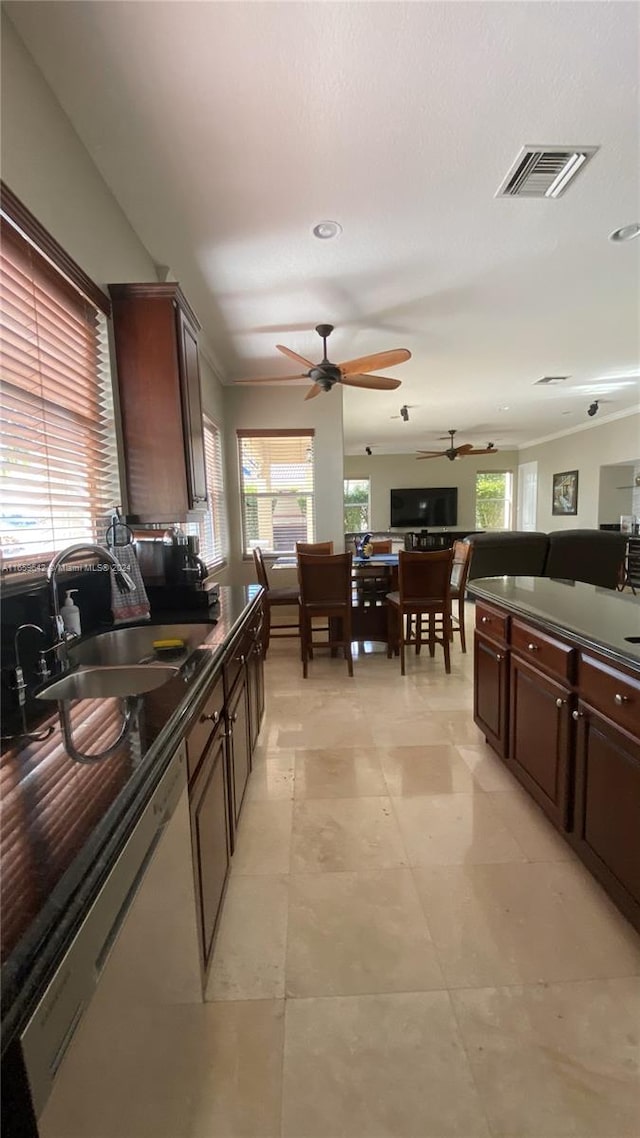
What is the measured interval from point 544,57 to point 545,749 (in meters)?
2.46

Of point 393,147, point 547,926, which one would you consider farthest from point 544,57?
Answer: point 547,926

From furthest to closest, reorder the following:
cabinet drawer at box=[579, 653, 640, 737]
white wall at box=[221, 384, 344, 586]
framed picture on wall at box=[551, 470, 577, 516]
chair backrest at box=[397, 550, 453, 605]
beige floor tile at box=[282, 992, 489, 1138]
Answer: framed picture on wall at box=[551, 470, 577, 516], white wall at box=[221, 384, 344, 586], chair backrest at box=[397, 550, 453, 605], cabinet drawer at box=[579, 653, 640, 737], beige floor tile at box=[282, 992, 489, 1138]

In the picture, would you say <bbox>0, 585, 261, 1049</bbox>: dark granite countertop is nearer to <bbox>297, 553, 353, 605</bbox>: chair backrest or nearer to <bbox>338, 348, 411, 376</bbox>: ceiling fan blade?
<bbox>297, 553, 353, 605</bbox>: chair backrest

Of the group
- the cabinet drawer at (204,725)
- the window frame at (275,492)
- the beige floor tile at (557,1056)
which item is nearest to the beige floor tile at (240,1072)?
the beige floor tile at (557,1056)

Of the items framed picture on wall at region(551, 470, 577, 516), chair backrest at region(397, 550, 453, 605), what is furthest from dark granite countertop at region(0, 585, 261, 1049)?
framed picture on wall at region(551, 470, 577, 516)

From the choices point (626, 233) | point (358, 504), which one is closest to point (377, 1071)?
point (626, 233)

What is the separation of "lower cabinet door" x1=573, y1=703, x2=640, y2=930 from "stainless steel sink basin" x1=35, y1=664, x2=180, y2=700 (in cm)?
134

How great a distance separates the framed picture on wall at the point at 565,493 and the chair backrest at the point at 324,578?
6879mm

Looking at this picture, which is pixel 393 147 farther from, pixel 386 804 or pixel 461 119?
pixel 386 804

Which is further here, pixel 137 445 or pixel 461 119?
pixel 137 445

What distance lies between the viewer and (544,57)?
1562 mm

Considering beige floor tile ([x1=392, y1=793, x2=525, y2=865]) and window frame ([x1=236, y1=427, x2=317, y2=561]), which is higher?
window frame ([x1=236, y1=427, x2=317, y2=561])

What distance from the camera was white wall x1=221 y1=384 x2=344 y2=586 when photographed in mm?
5125

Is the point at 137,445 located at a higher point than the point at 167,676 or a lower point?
higher
